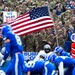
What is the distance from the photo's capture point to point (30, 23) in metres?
14.1

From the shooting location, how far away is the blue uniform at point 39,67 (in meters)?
10.1

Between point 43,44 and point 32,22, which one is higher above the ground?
point 32,22

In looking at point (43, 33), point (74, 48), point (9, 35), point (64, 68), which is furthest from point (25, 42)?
point (9, 35)

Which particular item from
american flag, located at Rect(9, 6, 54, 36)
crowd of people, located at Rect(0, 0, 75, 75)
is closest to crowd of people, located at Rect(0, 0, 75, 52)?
crowd of people, located at Rect(0, 0, 75, 75)

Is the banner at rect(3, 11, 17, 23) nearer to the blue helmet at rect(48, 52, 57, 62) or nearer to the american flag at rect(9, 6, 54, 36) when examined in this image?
the american flag at rect(9, 6, 54, 36)

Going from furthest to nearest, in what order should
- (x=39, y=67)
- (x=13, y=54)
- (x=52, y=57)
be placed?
(x=52, y=57) → (x=39, y=67) → (x=13, y=54)

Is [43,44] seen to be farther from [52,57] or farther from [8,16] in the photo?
[52,57]

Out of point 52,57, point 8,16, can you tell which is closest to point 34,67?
point 52,57

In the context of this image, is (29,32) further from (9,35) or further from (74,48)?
(9,35)

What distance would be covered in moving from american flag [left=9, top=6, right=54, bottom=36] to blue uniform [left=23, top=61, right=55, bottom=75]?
3.80 metres

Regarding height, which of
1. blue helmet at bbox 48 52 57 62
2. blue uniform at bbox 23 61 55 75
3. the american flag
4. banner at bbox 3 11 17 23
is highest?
banner at bbox 3 11 17 23

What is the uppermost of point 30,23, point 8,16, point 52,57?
point 8,16

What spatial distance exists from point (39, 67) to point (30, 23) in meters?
4.10

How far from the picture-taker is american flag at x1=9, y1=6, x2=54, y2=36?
14008 mm
